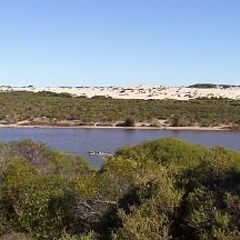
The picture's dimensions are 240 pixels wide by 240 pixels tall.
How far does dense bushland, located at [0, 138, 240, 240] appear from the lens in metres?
13.4

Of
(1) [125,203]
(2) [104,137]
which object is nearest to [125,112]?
(2) [104,137]

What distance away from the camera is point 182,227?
14.1m

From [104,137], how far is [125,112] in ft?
69.7

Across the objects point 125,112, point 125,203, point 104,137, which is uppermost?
point 125,203

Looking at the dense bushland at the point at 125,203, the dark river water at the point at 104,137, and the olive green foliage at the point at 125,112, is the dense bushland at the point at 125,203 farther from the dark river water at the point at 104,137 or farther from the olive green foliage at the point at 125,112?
the olive green foliage at the point at 125,112

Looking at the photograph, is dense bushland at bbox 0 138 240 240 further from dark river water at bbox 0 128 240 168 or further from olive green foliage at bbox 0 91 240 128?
olive green foliage at bbox 0 91 240 128

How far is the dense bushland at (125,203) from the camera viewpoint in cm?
1337

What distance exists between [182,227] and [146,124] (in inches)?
2297

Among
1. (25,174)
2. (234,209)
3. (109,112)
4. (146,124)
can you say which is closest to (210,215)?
(234,209)

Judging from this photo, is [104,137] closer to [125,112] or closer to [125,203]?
[125,112]

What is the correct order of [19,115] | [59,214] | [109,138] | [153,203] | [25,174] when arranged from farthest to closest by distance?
1. [19,115]
2. [109,138]
3. [25,174]
4. [59,214]
5. [153,203]

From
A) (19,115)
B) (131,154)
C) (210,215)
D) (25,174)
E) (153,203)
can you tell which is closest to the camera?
(210,215)

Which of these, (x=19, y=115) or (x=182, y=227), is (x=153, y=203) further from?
(x=19, y=115)

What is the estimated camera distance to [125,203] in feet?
51.9
